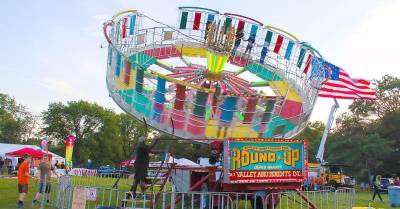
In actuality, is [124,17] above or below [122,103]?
above

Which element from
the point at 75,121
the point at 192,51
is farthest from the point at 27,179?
the point at 75,121

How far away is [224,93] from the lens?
17438 mm

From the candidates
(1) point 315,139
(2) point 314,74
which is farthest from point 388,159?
(2) point 314,74

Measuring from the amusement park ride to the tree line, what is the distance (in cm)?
2434

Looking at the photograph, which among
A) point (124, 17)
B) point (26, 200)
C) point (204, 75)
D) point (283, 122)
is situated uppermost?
point (124, 17)

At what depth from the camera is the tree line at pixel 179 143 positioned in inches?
1959

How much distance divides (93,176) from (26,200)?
8093 mm

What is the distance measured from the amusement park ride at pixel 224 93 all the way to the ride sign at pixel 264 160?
0.03 metres

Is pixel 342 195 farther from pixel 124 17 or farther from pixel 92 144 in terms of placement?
pixel 92 144

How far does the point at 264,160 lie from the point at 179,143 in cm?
3317

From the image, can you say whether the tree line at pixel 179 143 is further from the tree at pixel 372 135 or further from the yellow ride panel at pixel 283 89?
the yellow ride panel at pixel 283 89

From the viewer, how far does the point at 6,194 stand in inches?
756

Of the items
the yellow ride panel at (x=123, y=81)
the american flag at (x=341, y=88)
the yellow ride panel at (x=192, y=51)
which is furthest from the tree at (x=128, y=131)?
the yellow ride panel at (x=123, y=81)

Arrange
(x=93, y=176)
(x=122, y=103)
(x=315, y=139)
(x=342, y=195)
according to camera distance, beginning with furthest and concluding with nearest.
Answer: (x=315, y=139), (x=93, y=176), (x=122, y=103), (x=342, y=195)
